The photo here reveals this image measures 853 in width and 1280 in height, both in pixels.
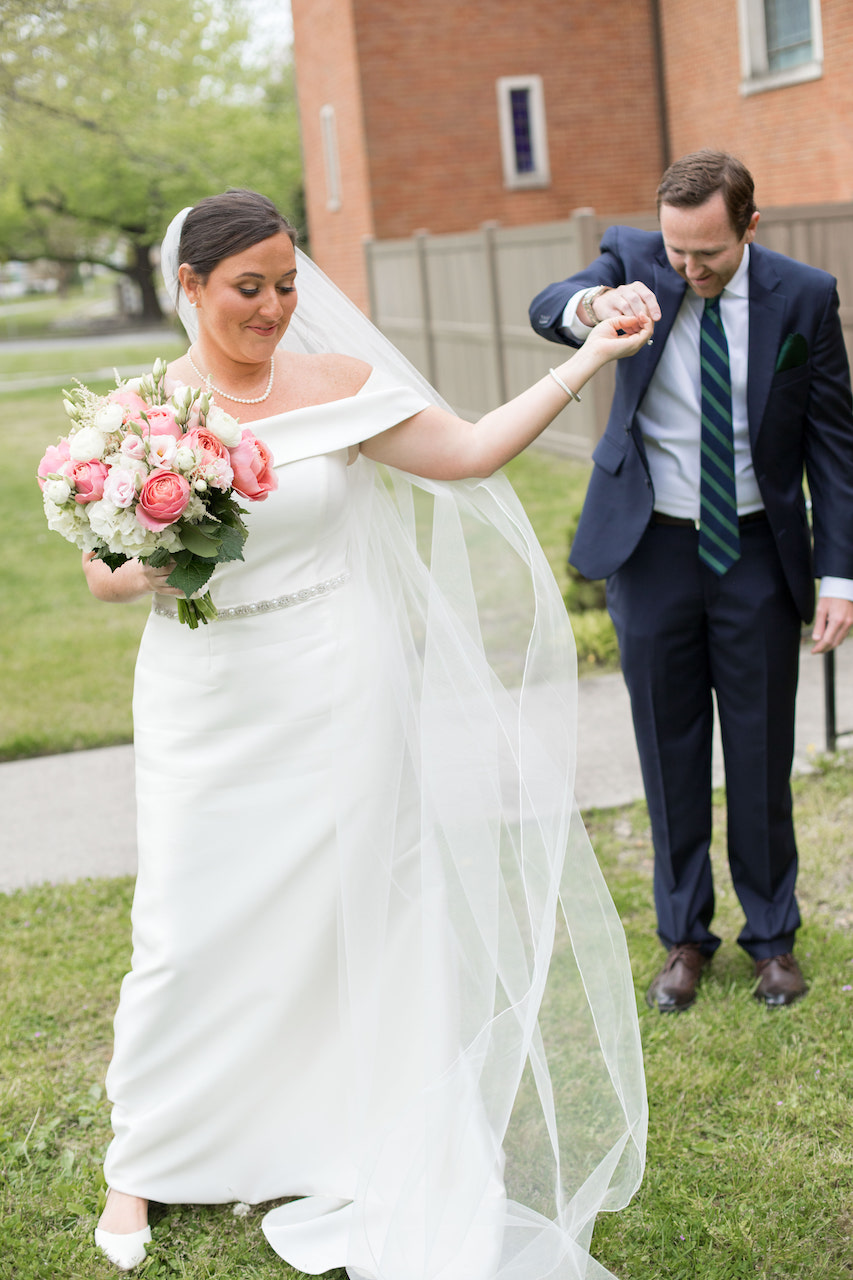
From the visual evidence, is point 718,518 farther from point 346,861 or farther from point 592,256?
point 592,256

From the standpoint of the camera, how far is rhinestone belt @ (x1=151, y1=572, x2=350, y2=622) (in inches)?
119

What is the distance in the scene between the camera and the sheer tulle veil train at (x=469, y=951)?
9.30 feet

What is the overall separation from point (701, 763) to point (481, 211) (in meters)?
17.4

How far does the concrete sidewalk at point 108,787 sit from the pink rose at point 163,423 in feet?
10.1

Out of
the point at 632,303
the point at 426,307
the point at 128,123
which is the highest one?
the point at 128,123

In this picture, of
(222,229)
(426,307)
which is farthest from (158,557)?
(426,307)

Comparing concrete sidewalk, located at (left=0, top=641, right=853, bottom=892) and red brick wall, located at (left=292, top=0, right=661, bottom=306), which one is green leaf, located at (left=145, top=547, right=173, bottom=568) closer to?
concrete sidewalk, located at (left=0, top=641, right=853, bottom=892)

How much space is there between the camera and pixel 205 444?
2613mm

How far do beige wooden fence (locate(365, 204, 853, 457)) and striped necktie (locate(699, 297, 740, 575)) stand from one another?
7601 millimetres

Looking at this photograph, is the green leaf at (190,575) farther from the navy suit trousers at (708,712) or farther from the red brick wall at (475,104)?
the red brick wall at (475,104)

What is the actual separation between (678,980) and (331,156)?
1973 centimetres

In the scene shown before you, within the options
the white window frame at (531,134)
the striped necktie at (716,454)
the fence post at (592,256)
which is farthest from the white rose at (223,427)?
the white window frame at (531,134)

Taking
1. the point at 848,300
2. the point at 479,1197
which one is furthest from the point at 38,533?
the point at 479,1197

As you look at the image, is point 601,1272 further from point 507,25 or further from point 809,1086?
point 507,25
